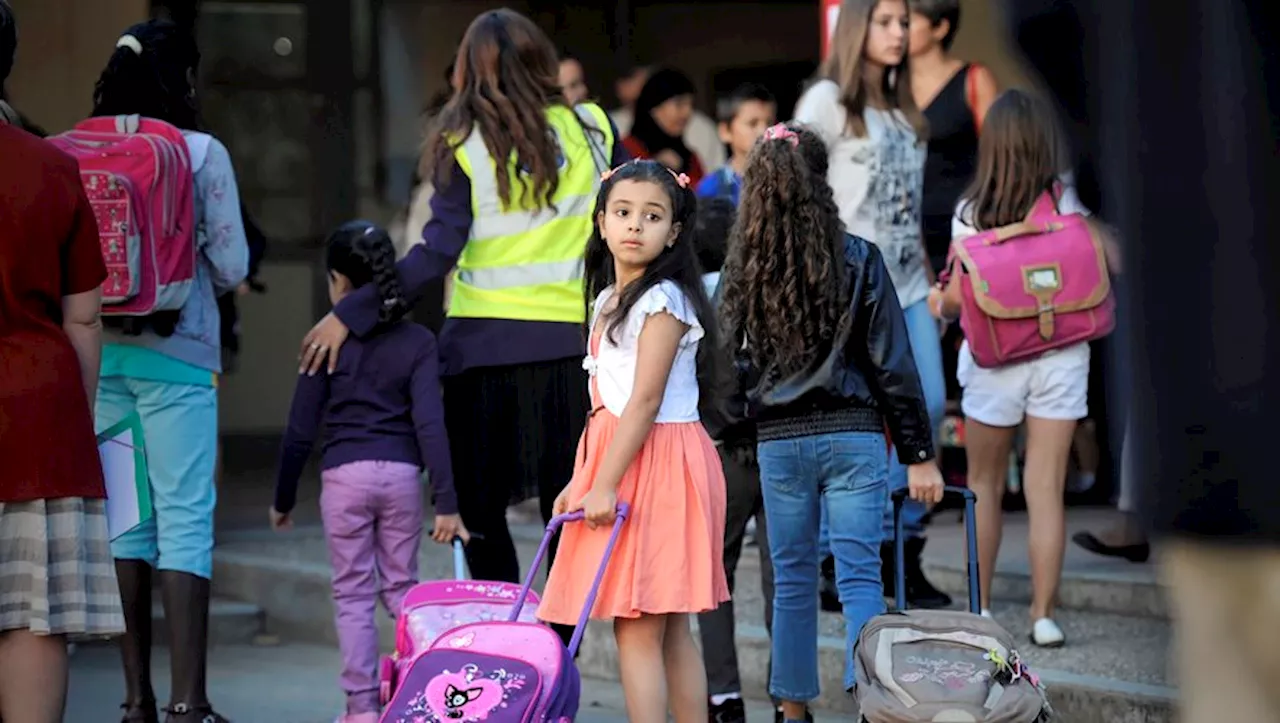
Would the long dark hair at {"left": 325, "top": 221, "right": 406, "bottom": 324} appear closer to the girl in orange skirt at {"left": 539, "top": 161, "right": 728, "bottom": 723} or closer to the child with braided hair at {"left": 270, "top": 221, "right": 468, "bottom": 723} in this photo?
A: the child with braided hair at {"left": 270, "top": 221, "right": 468, "bottom": 723}

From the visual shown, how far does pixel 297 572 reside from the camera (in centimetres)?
818

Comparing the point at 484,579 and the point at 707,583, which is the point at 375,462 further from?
the point at 707,583

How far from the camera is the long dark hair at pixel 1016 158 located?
6.25 meters

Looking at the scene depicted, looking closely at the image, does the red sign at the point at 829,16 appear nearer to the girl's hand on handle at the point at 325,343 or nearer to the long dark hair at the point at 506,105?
the long dark hair at the point at 506,105

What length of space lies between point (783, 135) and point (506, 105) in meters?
0.88

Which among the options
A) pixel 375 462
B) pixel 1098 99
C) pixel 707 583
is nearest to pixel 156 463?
pixel 375 462

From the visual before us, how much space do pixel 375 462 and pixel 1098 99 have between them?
193 inches

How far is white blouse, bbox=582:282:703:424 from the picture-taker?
185 inches

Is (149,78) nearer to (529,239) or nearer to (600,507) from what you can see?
(529,239)

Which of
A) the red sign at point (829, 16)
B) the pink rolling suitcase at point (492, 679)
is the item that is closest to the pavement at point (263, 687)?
the pink rolling suitcase at point (492, 679)

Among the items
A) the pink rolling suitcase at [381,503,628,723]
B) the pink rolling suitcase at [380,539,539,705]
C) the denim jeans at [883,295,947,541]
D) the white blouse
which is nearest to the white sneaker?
the denim jeans at [883,295,947,541]

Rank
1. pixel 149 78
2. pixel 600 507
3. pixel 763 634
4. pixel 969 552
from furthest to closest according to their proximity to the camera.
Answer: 1. pixel 763 634
2. pixel 149 78
3. pixel 969 552
4. pixel 600 507

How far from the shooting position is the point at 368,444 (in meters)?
5.95

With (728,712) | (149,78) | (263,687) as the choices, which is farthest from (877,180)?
(263,687)
